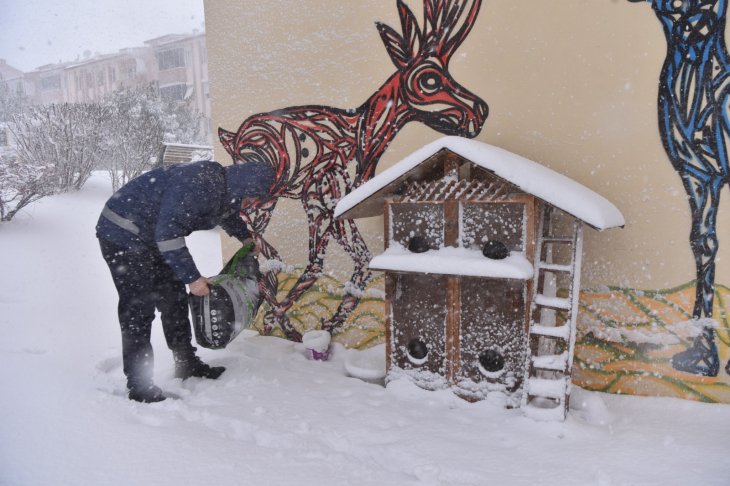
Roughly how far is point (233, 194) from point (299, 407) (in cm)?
144

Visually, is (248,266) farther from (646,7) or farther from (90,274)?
(90,274)

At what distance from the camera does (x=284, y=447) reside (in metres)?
1.99

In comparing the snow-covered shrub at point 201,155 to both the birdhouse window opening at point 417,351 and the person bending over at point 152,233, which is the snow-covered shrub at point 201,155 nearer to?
the person bending over at point 152,233

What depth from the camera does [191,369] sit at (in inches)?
112

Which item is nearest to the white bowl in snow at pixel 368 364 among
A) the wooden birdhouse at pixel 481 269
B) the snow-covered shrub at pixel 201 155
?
the wooden birdhouse at pixel 481 269

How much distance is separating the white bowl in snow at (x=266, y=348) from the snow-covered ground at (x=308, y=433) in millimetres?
137

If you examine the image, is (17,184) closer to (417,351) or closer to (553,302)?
(417,351)

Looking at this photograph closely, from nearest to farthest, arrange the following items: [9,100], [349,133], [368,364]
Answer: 1. [368,364]
2. [349,133]
3. [9,100]

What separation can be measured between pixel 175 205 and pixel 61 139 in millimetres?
9910

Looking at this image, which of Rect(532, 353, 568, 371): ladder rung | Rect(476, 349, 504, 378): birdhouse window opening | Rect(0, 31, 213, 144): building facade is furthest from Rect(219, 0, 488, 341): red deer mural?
Rect(0, 31, 213, 144): building facade

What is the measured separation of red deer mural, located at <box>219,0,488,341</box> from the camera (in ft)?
9.36

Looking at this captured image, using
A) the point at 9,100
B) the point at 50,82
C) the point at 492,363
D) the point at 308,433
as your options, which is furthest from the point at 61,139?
the point at 50,82

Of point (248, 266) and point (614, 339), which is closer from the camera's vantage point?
point (614, 339)

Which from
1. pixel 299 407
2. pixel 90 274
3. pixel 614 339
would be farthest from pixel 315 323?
pixel 90 274
